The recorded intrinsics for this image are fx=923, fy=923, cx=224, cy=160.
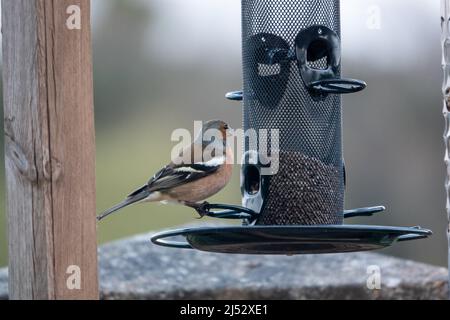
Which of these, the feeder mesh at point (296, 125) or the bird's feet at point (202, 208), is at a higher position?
the feeder mesh at point (296, 125)

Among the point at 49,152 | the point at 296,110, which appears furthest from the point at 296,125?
the point at 49,152

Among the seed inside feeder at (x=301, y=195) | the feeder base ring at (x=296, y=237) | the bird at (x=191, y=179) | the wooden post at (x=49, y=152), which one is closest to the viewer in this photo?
the wooden post at (x=49, y=152)

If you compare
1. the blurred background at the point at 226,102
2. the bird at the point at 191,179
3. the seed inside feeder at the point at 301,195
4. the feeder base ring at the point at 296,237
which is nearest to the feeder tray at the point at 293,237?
the feeder base ring at the point at 296,237

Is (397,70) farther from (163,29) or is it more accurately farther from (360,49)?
(163,29)

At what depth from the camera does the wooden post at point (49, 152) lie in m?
4.07

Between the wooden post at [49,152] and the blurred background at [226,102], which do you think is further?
the blurred background at [226,102]

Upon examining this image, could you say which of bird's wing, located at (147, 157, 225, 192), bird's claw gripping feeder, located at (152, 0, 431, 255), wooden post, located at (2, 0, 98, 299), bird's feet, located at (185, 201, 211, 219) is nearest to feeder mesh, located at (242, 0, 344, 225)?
bird's claw gripping feeder, located at (152, 0, 431, 255)

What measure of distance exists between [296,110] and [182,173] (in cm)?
120

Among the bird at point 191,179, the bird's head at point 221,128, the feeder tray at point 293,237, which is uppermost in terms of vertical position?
the bird's head at point 221,128

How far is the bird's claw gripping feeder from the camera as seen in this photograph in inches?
233

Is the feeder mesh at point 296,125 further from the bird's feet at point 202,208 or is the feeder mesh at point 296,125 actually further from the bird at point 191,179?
the bird at point 191,179

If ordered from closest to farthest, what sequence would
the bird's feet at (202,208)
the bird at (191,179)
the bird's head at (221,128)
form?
the bird's feet at (202,208), the bird at (191,179), the bird's head at (221,128)

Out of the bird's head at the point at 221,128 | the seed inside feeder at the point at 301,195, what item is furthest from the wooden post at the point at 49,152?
the bird's head at the point at 221,128
